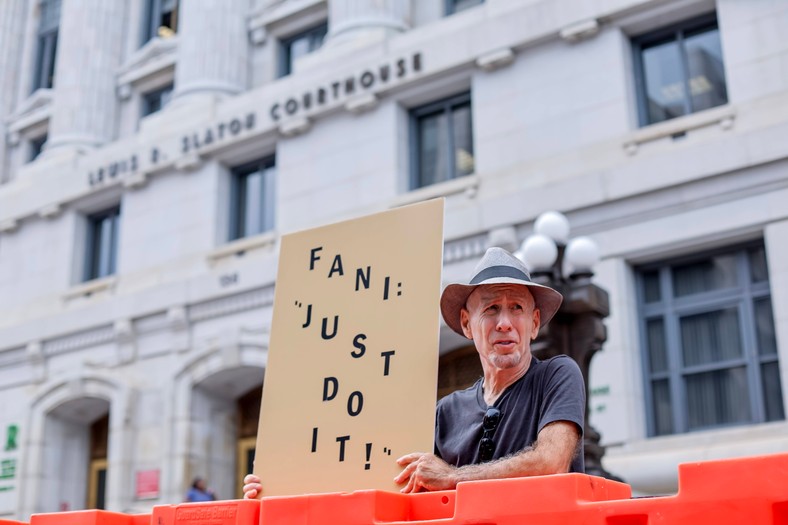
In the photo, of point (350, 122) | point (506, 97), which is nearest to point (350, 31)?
point (350, 122)

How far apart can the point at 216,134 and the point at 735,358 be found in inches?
408

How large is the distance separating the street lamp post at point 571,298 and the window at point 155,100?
16.1 metres

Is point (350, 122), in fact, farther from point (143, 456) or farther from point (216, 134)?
point (143, 456)

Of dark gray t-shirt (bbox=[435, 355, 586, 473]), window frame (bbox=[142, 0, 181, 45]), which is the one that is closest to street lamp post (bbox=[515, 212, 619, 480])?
dark gray t-shirt (bbox=[435, 355, 586, 473])

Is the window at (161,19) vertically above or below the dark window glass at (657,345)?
above

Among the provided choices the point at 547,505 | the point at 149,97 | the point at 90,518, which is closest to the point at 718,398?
the point at 90,518

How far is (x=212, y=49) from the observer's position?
69.5 ft

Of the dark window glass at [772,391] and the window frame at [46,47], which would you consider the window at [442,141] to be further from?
the window frame at [46,47]

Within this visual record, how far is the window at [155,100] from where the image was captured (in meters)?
24.3

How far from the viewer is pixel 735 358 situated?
42.5ft

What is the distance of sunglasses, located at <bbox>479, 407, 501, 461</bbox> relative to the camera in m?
3.70

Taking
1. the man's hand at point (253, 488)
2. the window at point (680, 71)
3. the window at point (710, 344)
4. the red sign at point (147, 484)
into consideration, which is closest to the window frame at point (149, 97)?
the red sign at point (147, 484)

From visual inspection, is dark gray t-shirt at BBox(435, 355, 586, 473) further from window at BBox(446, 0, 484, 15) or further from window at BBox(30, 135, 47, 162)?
window at BBox(30, 135, 47, 162)

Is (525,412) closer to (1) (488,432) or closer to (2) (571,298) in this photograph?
(1) (488,432)
